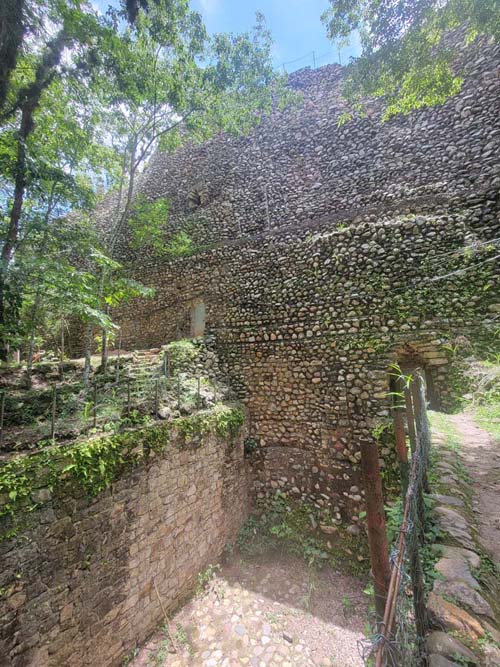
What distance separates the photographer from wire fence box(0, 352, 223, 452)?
315 cm

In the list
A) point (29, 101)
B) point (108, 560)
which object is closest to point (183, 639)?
point (108, 560)

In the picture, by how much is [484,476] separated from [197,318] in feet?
23.0

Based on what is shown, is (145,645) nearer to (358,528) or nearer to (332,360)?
(358,528)

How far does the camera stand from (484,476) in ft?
8.61

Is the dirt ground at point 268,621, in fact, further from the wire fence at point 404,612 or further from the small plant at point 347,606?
the wire fence at point 404,612

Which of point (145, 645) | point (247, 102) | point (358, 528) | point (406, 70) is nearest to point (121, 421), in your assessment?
point (145, 645)

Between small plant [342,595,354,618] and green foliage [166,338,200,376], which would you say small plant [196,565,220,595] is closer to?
small plant [342,595,354,618]

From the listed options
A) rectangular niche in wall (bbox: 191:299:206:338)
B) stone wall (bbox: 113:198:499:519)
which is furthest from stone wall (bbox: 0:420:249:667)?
rectangular niche in wall (bbox: 191:299:206:338)

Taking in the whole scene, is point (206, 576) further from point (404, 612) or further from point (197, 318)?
point (197, 318)

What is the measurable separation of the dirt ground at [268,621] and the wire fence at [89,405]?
9.57 feet

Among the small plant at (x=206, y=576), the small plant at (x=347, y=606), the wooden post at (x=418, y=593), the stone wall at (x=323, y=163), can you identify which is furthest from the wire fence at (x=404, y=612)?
the stone wall at (x=323, y=163)

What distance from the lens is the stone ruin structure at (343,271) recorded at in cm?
504

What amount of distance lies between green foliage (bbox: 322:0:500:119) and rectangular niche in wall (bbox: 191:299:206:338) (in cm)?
584

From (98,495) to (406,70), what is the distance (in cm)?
671
